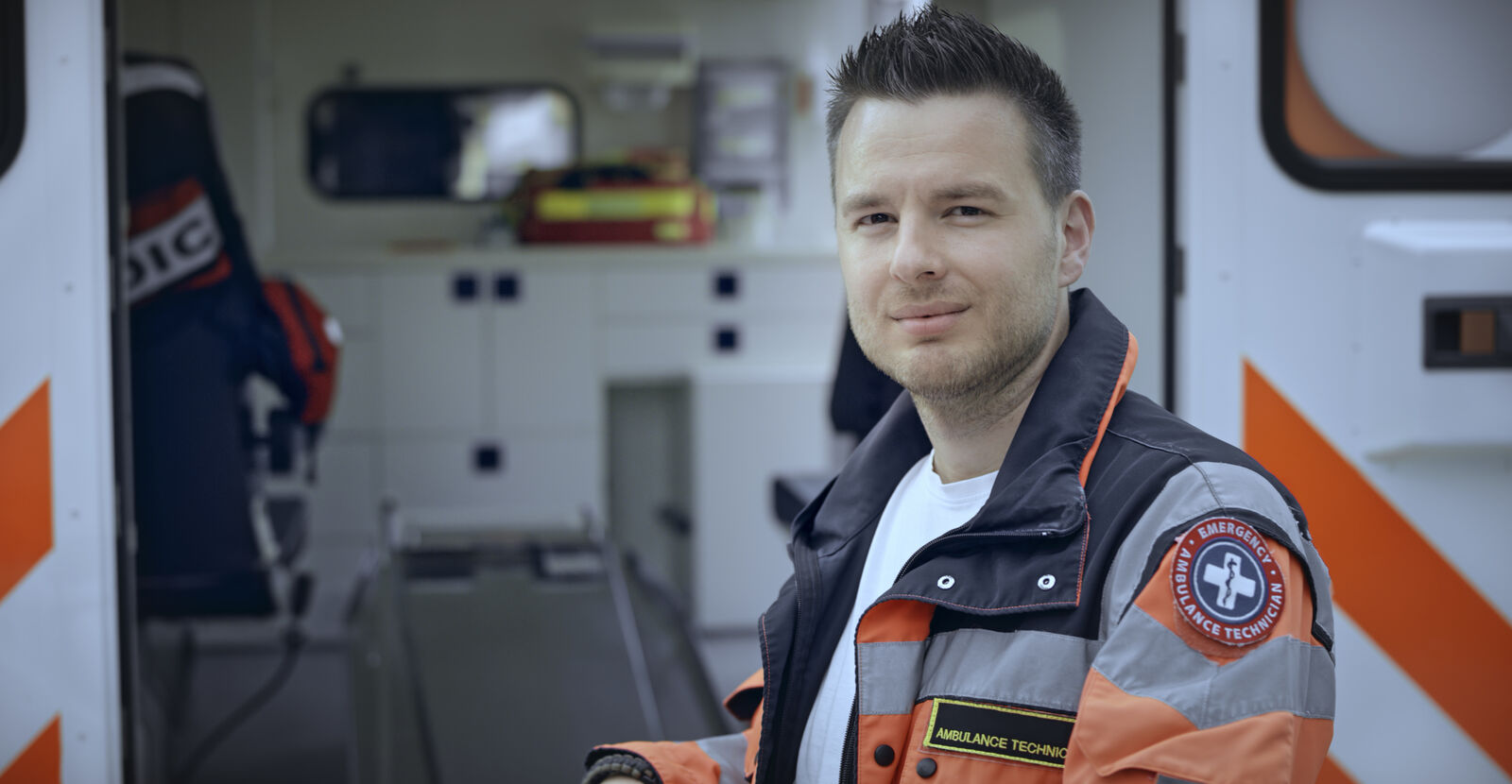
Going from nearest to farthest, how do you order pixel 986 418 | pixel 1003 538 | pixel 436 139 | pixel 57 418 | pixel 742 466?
pixel 1003 538, pixel 986 418, pixel 57 418, pixel 742 466, pixel 436 139

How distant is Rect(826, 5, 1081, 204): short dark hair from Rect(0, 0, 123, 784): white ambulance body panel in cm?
111

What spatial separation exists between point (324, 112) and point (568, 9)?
3.62ft

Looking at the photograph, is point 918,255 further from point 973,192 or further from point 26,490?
point 26,490

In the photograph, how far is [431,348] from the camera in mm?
4547

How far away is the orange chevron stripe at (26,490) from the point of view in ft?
5.47

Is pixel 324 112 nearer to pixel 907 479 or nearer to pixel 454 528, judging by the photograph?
pixel 454 528

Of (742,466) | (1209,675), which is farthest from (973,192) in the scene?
(742,466)

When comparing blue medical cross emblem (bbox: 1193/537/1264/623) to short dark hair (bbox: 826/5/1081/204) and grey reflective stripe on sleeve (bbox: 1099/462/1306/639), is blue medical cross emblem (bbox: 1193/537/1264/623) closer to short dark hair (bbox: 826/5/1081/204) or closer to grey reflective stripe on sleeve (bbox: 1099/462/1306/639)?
grey reflective stripe on sleeve (bbox: 1099/462/1306/639)

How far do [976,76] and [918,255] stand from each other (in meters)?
0.16

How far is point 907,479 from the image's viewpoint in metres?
1.31

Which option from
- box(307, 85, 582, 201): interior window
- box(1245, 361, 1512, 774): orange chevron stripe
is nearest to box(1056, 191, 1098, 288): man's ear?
box(1245, 361, 1512, 774): orange chevron stripe

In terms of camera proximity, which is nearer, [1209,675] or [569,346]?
[1209,675]

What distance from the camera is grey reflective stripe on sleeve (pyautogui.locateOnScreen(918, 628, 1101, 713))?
3.15ft

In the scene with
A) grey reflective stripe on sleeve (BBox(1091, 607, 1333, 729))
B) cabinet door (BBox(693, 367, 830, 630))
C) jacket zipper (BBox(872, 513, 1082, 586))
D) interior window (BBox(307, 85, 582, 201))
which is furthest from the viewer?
interior window (BBox(307, 85, 582, 201))
